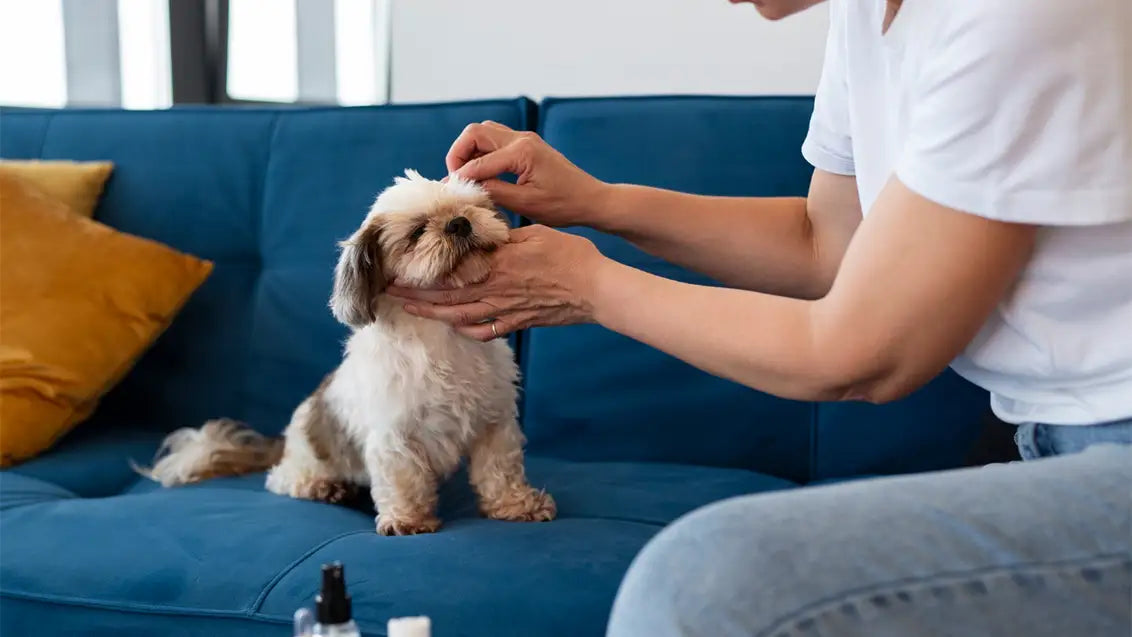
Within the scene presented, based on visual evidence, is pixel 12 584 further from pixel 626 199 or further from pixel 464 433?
pixel 626 199

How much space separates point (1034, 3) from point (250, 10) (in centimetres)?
319

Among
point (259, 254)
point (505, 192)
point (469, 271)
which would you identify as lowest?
point (259, 254)

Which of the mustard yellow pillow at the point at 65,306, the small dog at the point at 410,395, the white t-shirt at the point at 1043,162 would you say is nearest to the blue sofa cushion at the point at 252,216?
the mustard yellow pillow at the point at 65,306

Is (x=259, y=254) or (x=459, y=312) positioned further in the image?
(x=259, y=254)

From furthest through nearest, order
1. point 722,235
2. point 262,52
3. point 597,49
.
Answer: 1. point 262,52
2. point 597,49
3. point 722,235

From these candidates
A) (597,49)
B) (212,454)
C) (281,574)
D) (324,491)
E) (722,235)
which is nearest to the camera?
(281,574)

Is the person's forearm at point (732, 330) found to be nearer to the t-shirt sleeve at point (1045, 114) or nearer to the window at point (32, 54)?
the t-shirt sleeve at point (1045, 114)

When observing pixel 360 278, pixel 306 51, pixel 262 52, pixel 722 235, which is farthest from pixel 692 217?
pixel 262 52

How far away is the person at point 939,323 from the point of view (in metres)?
0.72

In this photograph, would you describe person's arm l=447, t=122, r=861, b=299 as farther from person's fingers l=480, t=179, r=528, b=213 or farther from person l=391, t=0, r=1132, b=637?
person l=391, t=0, r=1132, b=637

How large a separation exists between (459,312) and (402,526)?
0.36 meters

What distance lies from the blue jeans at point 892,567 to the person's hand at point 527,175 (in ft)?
3.09

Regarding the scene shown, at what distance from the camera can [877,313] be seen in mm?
1029

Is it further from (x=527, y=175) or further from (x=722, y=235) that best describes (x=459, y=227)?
(x=722, y=235)
